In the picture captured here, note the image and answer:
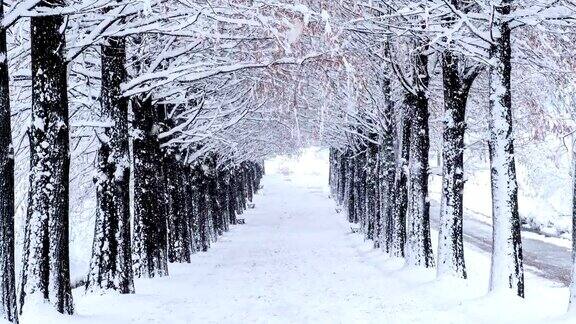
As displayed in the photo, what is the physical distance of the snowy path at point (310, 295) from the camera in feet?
38.2

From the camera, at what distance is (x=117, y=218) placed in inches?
522

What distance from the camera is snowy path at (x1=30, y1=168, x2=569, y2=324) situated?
Answer: 11641 mm

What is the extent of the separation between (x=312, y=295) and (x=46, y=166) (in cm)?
738

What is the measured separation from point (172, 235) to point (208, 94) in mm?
4750

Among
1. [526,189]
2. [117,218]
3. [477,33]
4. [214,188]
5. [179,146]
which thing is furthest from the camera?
[526,189]

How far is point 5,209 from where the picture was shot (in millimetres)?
8023

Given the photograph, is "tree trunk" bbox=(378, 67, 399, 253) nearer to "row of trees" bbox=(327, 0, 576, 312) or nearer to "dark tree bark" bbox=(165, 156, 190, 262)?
"row of trees" bbox=(327, 0, 576, 312)

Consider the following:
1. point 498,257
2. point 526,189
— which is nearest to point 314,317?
point 498,257

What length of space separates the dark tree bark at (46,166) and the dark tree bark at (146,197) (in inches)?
245

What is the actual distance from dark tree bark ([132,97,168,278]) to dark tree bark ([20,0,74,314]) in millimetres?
6219

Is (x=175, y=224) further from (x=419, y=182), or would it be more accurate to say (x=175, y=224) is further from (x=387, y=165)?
(x=419, y=182)

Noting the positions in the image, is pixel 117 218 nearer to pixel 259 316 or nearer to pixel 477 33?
pixel 259 316

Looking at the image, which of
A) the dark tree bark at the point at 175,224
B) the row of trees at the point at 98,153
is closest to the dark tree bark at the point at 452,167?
the row of trees at the point at 98,153

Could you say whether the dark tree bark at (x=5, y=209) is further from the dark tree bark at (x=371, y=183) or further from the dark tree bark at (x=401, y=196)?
the dark tree bark at (x=371, y=183)
